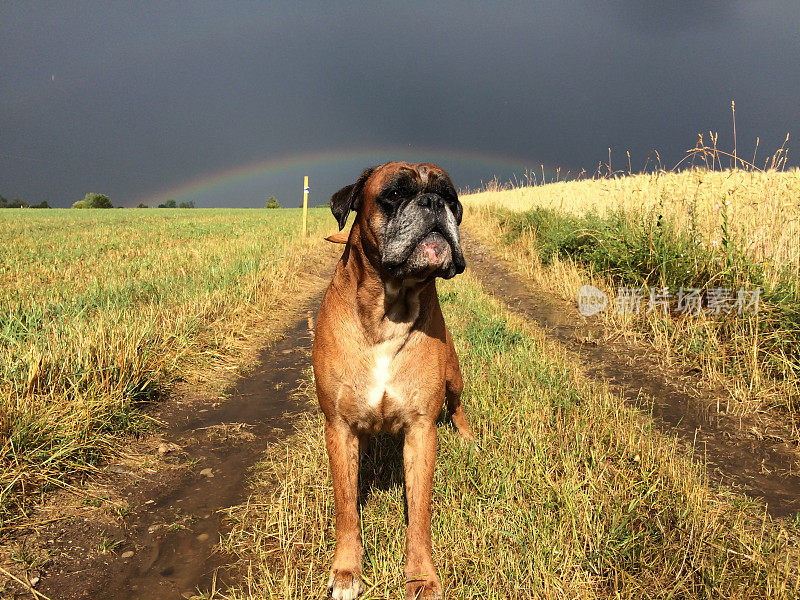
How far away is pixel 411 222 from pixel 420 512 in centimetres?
144

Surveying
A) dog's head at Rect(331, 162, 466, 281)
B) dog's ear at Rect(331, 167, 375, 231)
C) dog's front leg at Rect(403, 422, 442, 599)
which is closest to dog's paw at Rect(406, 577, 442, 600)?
dog's front leg at Rect(403, 422, 442, 599)

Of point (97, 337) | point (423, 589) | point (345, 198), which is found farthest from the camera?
point (97, 337)

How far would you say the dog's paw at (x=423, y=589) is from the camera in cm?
219

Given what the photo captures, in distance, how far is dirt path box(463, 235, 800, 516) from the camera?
338cm

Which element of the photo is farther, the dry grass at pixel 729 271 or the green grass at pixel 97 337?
the dry grass at pixel 729 271

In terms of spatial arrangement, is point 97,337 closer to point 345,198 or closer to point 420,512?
point 345,198

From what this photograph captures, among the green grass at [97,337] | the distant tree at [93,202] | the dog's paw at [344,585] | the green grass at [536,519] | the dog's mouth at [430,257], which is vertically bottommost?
the dog's paw at [344,585]

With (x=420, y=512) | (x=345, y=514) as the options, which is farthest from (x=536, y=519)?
(x=345, y=514)

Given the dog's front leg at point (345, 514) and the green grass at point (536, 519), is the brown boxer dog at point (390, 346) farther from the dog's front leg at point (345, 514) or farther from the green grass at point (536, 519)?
the green grass at point (536, 519)

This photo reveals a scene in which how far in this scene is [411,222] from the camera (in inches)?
89.0

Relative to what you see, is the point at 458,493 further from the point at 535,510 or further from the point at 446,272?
the point at 446,272

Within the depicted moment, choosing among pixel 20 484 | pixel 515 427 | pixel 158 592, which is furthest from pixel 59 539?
pixel 515 427

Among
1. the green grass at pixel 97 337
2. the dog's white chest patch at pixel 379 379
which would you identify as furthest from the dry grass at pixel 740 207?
the green grass at pixel 97 337

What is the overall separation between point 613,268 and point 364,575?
22.2ft
